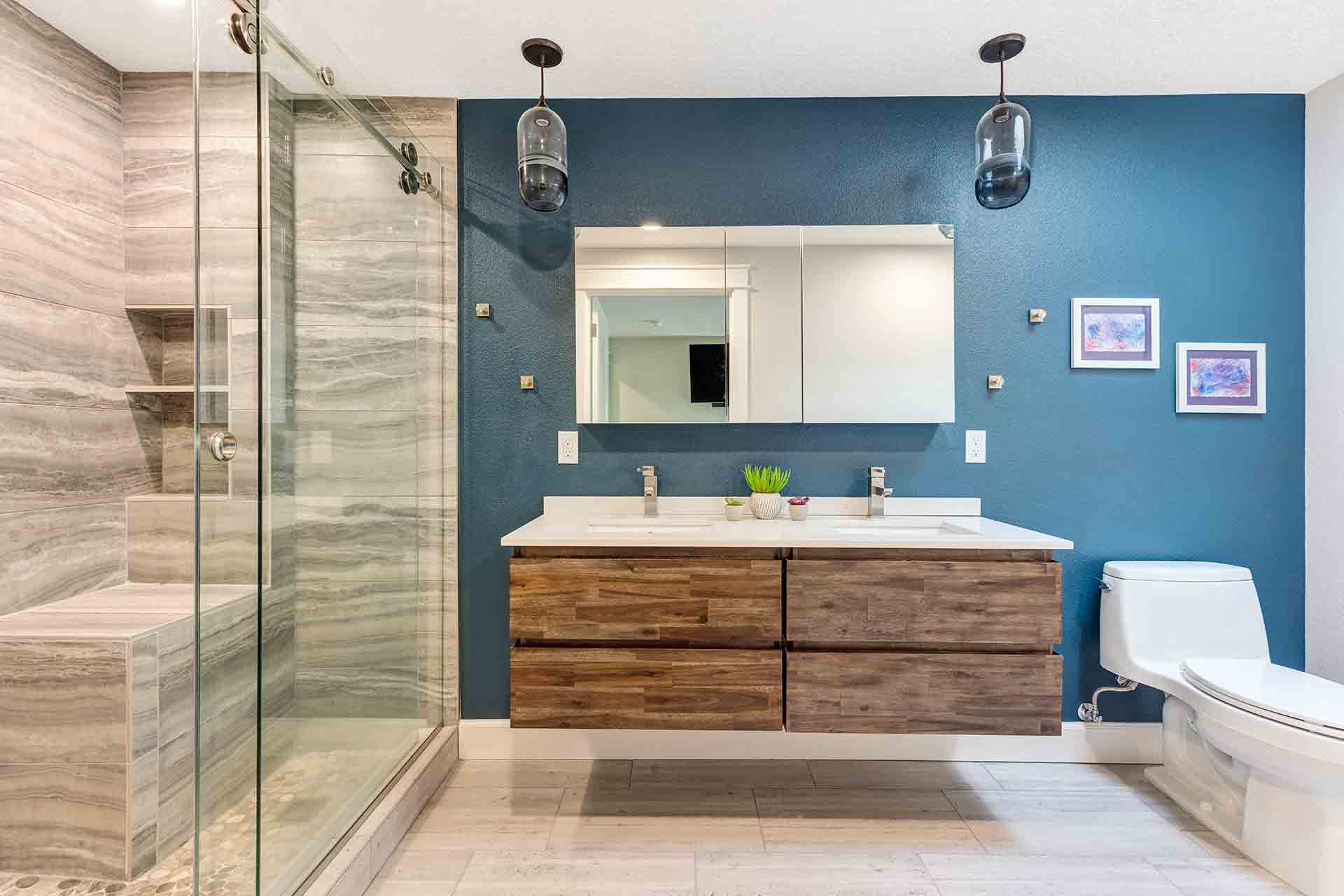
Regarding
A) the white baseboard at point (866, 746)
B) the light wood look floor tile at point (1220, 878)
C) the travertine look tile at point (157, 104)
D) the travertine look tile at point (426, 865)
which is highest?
the travertine look tile at point (157, 104)

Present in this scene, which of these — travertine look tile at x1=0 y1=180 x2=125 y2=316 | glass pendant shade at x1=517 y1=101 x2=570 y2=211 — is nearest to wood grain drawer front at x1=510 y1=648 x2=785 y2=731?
glass pendant shade at x1=517 y1=101 x2=570 y2=211

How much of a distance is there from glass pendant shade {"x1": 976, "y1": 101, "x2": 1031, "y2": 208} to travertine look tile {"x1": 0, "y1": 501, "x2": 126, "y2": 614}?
9.65 feet

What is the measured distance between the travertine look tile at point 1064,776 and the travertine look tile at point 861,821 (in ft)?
0.95

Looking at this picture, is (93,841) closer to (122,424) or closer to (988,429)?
(122,424)

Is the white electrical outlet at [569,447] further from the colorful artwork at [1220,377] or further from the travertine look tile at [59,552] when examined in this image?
the colorful artwork at [1220,377]

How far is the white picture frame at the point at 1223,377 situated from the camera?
86.2 inches

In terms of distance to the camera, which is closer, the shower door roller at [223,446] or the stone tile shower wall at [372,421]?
the shower door roller at [223,446]

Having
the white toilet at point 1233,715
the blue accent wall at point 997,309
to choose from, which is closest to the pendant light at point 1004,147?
the blue accent wall at point 997,309

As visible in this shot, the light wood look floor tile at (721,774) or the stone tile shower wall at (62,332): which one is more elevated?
the stone tile shower wall at (62,332)

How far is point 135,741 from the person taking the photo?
61.6 inches

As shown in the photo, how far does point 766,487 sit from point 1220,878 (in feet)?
5.09

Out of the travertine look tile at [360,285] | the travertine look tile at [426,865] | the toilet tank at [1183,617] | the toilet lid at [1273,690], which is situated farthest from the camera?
the toilet tank at [1183,617]

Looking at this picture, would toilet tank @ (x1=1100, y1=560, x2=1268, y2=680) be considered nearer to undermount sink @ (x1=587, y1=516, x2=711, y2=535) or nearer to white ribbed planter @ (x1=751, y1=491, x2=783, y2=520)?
white ribbed planter @ (x1=751, y1=491, x2=783, y2=520)

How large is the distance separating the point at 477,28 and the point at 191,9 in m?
0.89
